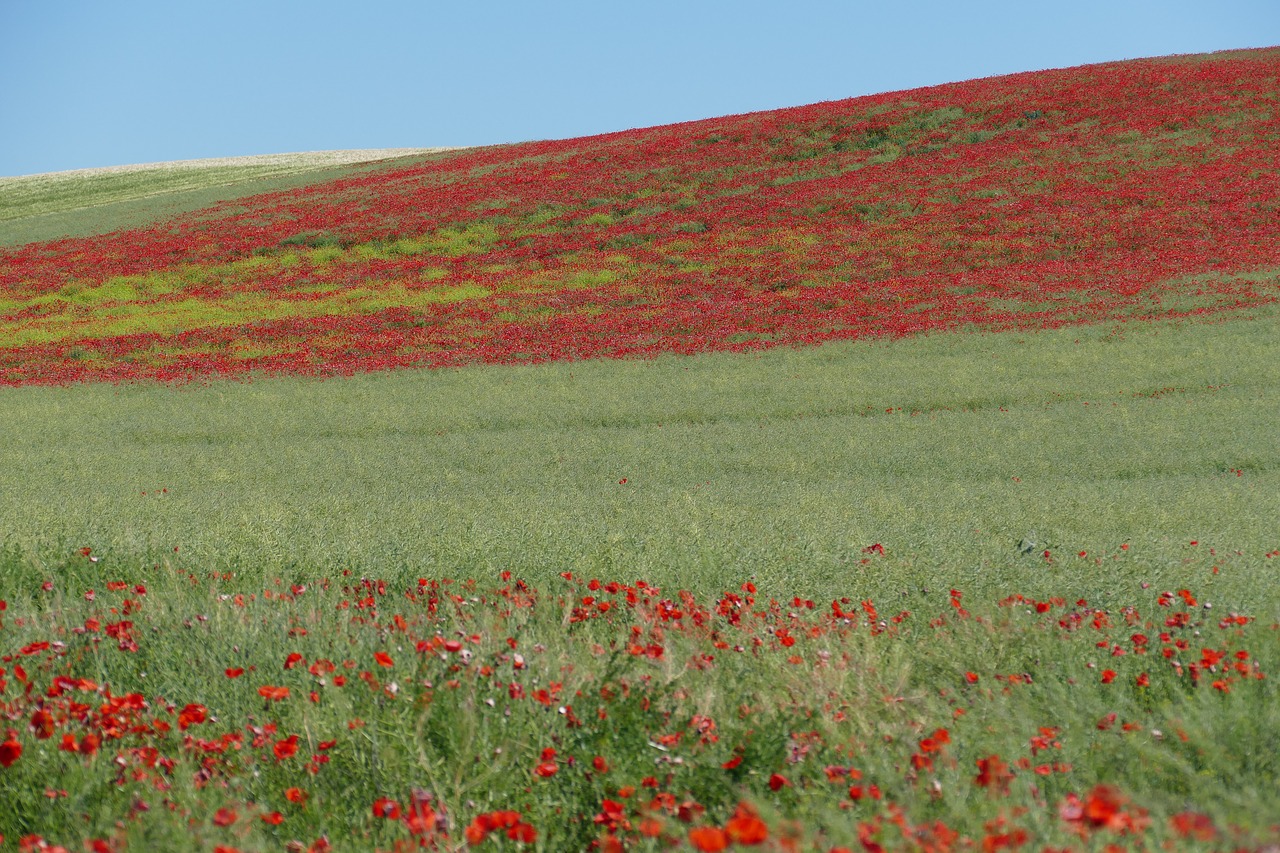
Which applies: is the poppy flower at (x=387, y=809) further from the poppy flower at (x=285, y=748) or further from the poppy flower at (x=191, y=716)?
the poppy flower at (x=191, y=716)

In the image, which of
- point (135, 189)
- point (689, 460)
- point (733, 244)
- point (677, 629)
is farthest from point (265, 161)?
point (677, 629)

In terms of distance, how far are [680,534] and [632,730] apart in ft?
15.5

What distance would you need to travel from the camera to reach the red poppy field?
3.42 metres

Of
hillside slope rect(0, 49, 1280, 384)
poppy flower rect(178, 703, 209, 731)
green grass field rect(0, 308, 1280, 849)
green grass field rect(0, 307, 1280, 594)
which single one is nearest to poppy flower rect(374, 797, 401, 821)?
green grass field rect(0, 308, 1280, 849)

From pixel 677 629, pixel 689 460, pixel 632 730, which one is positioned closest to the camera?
pixel 632 730

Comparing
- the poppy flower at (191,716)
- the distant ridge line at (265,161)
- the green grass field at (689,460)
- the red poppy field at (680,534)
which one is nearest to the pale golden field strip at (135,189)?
the distant ridge line at (265,161)

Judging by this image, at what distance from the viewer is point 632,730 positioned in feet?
12.7

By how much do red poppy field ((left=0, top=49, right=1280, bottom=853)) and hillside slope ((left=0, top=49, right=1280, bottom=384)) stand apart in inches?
11.4

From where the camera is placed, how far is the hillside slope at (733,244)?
89.1 ft

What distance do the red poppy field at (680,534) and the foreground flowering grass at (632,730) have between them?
1.0 inches

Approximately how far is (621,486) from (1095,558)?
6800 millimetres

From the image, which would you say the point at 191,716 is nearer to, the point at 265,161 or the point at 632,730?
the point at 632,730

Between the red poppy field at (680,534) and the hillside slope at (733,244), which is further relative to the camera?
the hillside slope at (733,244)

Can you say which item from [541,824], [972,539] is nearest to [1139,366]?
[972,539]
